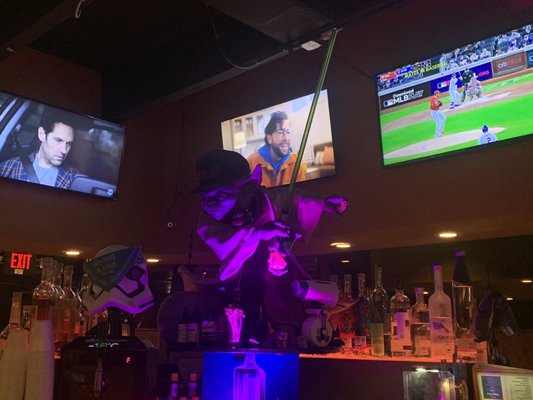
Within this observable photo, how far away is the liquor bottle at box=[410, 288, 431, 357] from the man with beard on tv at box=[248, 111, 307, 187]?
1241mm

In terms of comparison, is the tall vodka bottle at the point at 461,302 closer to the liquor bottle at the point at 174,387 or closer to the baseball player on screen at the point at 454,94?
the baseball player on screen at the point at 454,94

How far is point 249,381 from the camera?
74.6 inches

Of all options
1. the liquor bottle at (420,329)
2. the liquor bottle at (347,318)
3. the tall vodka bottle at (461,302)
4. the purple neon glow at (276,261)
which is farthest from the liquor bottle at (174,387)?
the tall vodka bottle at (461,302)

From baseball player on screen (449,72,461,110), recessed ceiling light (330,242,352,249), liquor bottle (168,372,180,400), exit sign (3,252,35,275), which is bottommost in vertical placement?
liquor bottle (168,372,180,400)

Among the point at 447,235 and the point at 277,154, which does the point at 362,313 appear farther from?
the point at 277,154

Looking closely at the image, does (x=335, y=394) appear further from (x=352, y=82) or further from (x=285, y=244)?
(x=352, y=82)

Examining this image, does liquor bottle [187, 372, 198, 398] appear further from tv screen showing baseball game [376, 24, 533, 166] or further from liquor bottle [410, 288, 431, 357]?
tv screen showing baseball game [376, 24, 533, 166]

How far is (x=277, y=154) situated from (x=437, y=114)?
1.12 metres

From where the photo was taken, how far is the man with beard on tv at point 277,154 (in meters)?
3.48

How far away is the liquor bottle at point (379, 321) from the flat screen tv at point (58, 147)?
219cm

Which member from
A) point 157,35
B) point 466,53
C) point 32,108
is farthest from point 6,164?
point 466,53

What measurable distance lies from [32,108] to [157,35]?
98 centimetres

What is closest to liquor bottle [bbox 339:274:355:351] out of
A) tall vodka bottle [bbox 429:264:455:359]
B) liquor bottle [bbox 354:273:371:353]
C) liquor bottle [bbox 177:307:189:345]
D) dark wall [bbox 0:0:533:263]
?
liquor bottle [bbox 354:273:371:353]

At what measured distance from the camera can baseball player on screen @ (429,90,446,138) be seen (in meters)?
2.82
